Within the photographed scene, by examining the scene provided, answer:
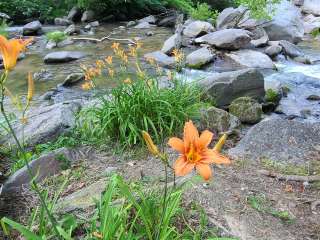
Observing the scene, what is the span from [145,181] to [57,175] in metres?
0.95

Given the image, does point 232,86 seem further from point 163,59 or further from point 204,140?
point 204,140

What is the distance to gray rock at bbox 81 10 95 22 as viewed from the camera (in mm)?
19042

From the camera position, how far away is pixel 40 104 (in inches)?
320

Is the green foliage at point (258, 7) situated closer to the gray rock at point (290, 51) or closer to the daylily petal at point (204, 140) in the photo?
the gray rock at point (290, 51)

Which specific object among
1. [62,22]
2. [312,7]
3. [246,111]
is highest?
[246,111]

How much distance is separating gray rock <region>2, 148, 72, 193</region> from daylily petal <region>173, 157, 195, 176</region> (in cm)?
243

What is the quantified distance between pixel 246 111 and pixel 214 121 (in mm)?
1544

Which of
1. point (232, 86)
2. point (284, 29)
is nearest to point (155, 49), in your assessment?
point (284, 29)

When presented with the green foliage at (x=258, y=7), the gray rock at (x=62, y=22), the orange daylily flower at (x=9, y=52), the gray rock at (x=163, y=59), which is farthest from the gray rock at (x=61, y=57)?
the orange daylily flower at (x=9, y=52)

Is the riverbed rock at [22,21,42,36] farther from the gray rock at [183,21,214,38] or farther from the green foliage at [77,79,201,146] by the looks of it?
the green foliage at [77,79,201,146]

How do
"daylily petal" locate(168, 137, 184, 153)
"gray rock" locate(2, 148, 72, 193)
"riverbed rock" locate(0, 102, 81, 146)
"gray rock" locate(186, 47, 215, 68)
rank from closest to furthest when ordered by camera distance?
"daylily petal" locate(168, 137, 184, 153)
"gray rock" locate(2, 148, 72, 193)
"riverbed rock" locate(0, 102, 81, 146)
"gray rock" locate(186, 47, 215, 68)

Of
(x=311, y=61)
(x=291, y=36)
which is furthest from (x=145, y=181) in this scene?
(x=291, y=36)

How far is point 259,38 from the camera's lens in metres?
13.4

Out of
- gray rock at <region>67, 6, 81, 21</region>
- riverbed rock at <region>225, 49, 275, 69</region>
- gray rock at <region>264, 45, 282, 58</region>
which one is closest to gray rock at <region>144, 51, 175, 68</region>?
riverbed rock at <region>225, 49, 275, 69</region>
